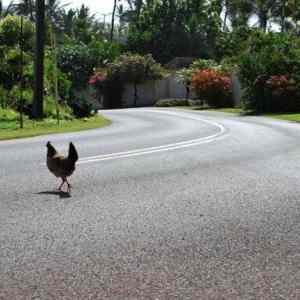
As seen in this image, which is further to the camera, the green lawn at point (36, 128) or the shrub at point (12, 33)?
the shrub at point (12, 33)

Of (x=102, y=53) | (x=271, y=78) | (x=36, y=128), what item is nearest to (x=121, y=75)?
(x=102, y=53)

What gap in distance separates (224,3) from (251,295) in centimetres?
7566

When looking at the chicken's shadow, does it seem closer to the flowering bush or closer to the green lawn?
the green lawn

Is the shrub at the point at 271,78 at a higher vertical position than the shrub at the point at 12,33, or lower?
lower

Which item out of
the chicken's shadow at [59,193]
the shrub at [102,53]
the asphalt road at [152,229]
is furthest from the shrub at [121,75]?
the chicken's shadow at [59,193]

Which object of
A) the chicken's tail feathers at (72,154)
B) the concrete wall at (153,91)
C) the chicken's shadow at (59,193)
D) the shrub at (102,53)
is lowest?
the concrete wall at (153,91)

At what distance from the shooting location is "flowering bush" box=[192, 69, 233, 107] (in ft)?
146

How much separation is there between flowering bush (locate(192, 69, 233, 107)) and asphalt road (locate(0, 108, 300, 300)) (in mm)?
31295

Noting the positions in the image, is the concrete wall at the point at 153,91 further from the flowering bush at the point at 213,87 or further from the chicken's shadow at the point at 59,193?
the chicken's shadow at the point at 59,193

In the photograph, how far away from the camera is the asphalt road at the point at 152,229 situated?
16.9 ft

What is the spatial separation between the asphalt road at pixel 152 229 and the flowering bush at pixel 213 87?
31295 mm

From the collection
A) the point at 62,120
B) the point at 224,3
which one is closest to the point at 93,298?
the point at 62,120

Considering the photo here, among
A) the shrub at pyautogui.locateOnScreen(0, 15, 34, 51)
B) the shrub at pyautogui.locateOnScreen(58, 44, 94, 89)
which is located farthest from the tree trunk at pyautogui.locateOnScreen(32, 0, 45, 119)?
the shrub at pyautogui.locateOnScreen(58, 44, 94, 89)

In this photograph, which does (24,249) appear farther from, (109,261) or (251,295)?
(251,295)
